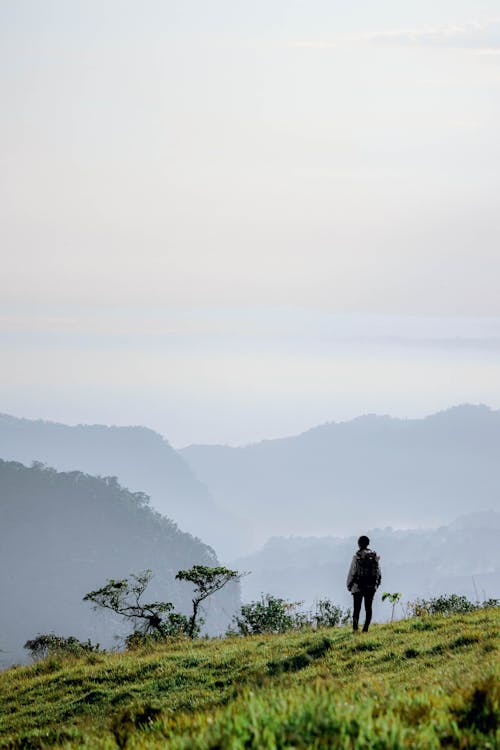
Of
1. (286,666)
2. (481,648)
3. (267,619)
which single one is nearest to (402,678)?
(481,648)

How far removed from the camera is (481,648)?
44.5 ft

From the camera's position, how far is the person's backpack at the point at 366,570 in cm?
1805

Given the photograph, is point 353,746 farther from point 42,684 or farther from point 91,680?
point 42,684

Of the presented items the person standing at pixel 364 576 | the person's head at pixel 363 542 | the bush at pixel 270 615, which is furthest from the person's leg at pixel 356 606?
the bush at pixel 270 615

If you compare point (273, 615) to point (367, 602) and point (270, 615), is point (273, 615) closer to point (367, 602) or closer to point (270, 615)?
point (270, 615)

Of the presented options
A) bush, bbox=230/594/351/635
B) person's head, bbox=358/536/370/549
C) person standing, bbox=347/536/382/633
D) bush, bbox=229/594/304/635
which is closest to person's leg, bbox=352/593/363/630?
person standing, bbox=347/536/382/633

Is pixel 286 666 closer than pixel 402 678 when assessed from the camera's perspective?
No

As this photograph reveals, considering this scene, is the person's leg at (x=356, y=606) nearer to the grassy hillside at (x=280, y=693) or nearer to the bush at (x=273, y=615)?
the grassy hillside at (x=280, y=693)

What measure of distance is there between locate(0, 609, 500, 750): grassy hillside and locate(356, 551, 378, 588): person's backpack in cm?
118

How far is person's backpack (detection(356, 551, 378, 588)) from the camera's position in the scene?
711 inches

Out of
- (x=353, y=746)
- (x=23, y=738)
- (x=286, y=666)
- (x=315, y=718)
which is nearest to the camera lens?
(x=353, y=746)

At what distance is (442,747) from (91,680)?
484 inches

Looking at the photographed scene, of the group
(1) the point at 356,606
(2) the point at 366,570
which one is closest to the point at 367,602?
(1) the point at 356,606

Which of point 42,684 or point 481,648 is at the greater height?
point 481,648
